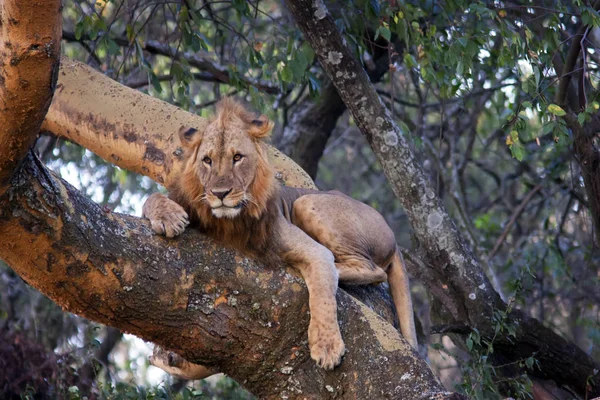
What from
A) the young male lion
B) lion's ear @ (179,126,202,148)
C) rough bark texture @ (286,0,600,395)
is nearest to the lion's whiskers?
the young male lion

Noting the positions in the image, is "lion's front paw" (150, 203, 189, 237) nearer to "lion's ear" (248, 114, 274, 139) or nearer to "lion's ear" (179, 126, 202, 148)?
"lion's ear" (179, 126, 202, 148)

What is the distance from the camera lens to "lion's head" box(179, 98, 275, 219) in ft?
11.1

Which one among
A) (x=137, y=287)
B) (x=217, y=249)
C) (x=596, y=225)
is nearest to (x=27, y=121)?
(x=137, y=287)

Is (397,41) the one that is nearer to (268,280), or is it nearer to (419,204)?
(419,204)

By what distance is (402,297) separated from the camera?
4.35 metres

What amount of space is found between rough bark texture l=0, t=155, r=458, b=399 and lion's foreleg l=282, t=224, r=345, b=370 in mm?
60

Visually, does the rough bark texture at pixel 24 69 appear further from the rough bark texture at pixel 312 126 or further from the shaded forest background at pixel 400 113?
the rough bark texture at pixel 312 126

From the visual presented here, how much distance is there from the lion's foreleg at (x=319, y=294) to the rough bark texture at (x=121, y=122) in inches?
47.6

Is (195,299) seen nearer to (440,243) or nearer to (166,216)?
(166,216)

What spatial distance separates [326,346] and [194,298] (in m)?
0.57

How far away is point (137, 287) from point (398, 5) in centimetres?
277

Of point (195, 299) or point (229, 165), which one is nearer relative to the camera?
point (195, 299)

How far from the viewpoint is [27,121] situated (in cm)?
246

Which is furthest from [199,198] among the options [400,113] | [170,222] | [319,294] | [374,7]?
[400,113]
